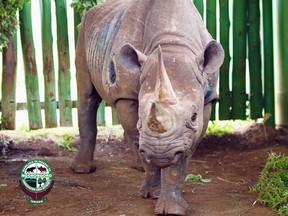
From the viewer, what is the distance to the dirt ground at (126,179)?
5.02 meters

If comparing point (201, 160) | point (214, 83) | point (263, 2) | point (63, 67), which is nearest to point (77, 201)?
point (214, 83)

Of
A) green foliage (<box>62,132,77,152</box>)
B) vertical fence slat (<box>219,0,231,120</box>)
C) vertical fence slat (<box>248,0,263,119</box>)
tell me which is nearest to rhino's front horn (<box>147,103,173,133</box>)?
green foliage (<box>62,132,77,152</box>)

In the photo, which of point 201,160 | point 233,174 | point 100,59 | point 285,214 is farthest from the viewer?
point 201,160

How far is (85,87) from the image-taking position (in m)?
6.48

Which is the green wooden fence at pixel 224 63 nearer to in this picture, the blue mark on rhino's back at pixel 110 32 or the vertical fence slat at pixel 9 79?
the vertical fence slat at pixel 9 79

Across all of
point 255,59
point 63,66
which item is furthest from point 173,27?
point 63,66

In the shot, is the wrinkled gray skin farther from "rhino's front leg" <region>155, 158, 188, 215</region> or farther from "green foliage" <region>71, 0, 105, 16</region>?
"green foliage" <region>71, 0, 105, 16</region>

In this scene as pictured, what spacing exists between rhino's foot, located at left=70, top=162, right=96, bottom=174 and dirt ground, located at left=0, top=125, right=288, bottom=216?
56mm

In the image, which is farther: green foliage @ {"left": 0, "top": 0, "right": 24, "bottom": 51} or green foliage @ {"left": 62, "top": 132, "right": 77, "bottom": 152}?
green foliage @ {"left": 62, "top": 132, "right": 77, "bottom": 152}

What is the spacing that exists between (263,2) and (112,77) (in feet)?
10.6

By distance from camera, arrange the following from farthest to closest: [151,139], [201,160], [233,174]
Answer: [201,160] → [233,174] → [151,139]

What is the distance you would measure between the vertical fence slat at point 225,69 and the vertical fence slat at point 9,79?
7.87ft

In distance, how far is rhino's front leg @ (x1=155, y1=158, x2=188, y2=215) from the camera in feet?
15.5

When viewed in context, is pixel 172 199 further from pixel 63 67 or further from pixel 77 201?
pixel 63 67
